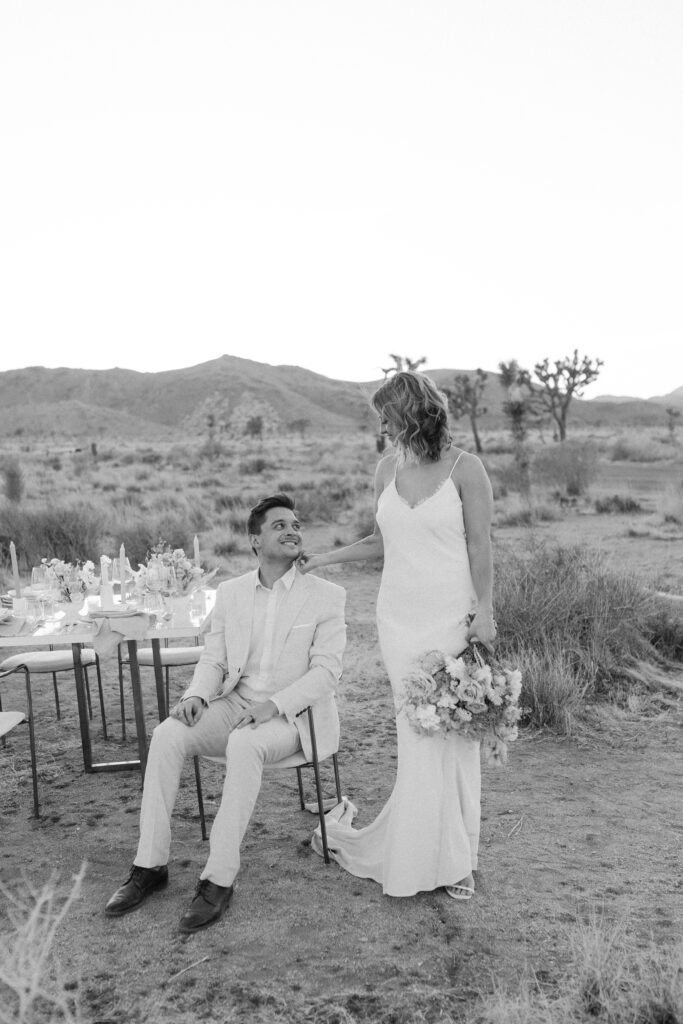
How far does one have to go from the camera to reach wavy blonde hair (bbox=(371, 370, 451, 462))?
12.0ft

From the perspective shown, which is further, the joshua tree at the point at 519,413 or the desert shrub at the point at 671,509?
the joshua tree at the point at 519,413

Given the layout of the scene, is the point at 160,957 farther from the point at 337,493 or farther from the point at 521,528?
the point at 337,493

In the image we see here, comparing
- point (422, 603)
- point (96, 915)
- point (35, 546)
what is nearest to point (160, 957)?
point (96, 915)

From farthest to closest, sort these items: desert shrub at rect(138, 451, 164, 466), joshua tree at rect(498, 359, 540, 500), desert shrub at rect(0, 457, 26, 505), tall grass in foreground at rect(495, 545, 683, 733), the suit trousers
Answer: desert shrub at rect(138, 451, 164, 466), joshua tree at rect(498, 359, 540, 500), desert shrub at rect(0, 457, 26, 505), tall grass in foreground at rect(495, 545, 683, 733), the suit trousers

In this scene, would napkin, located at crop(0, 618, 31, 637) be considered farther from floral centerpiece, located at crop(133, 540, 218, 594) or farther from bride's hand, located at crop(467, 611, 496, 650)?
bride's hand, located at crop(467, 611, 496, 650)

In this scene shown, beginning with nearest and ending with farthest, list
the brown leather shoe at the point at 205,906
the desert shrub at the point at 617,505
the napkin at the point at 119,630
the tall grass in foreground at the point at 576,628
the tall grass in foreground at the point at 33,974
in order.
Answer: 1. the tall grass in foreground at the point at 33,974
2. the brown leather shoe at the point at 205,906
3. the napkin at the point at 119,630
4. the tall grass in foreground at the point at 576,628
5. the desert shrub at the point at 617,505

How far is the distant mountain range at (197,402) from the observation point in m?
93.5

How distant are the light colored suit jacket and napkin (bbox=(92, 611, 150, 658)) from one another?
16.9 inches

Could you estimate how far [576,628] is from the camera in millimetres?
7180

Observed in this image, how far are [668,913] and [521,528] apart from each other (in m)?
12.6

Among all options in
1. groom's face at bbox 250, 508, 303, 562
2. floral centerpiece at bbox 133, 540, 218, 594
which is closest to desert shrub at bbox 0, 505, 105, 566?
floral centerpiece at bbox 133, 540, 218, 594

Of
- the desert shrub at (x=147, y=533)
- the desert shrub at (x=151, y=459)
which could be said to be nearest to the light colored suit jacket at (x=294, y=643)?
the desert shrub at (x=147, y=533)

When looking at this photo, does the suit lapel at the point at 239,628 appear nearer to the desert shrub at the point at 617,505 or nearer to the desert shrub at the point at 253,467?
the desert shrub at the point at 617,505

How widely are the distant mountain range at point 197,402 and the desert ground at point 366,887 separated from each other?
81.8 metres
